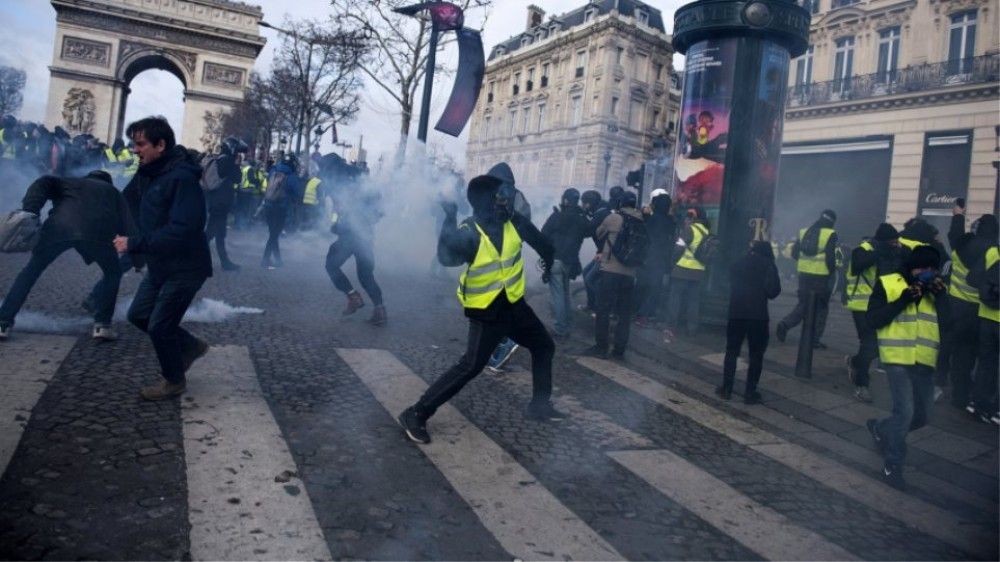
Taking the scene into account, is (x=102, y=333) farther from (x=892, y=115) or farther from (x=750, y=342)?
(x=892, y=115)

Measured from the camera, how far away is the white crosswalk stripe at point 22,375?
3241 mm

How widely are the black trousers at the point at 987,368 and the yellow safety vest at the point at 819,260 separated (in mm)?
1905

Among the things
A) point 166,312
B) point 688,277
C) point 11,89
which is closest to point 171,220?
point 166,312

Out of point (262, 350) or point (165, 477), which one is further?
point (262, 350)

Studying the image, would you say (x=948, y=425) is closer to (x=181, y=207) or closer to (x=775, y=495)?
(x=775, y=495)

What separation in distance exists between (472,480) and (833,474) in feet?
7.65

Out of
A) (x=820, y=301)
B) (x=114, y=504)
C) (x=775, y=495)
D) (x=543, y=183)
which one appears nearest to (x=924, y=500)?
(x=775, y=495)

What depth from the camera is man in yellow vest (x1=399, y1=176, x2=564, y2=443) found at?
12.7ft

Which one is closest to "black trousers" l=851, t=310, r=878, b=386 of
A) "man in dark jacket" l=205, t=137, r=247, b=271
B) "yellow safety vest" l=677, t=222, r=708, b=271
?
"yellow safety vest" l=677, t=222, r=708, b=271

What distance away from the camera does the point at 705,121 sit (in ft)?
29.2

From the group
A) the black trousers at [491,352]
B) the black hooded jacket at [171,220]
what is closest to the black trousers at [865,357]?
the black trousers at [491,352]

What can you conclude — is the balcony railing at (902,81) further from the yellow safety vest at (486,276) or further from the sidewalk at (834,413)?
the yellow safety vest at (486,276)

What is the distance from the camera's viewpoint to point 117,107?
4059cm

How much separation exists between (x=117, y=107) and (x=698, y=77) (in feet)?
138
